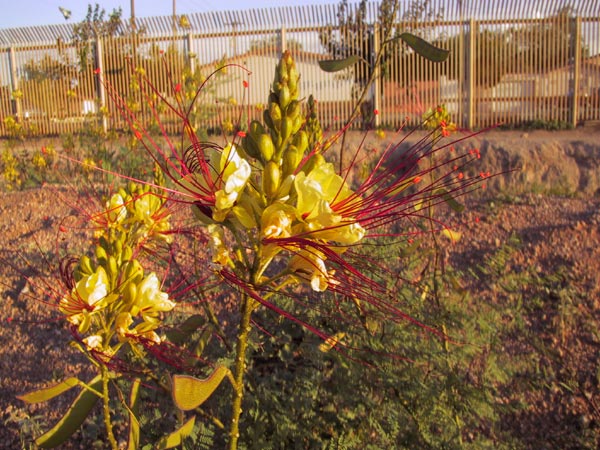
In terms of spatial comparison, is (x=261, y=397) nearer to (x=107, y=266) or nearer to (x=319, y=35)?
(x=107, y=266)

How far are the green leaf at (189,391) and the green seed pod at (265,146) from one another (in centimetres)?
40

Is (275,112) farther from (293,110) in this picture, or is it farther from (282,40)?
(282,40)

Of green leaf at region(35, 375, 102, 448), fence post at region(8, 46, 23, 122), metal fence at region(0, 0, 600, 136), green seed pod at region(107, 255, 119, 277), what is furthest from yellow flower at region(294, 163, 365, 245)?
fence post at region(8, 46, 23, 122)

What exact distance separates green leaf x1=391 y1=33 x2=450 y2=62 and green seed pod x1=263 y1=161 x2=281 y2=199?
47 centimetres

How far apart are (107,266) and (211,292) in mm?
1381

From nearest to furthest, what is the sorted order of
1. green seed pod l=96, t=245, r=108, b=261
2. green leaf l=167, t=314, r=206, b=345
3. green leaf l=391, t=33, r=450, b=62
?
green leaf l=391, t=33, r=450, b=62, green seed pod l=96, t=245, r=108, b=261, green leaf l=167, t=314, r=206, b=345

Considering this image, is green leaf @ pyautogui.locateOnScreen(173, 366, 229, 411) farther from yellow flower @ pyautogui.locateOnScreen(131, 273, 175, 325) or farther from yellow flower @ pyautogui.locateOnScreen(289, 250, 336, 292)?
yellow flower @ pyautogui.locateOnScreen(131, 273, 175, 325)

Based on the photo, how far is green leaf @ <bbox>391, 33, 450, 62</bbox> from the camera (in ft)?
3.99

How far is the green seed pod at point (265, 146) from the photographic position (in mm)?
999

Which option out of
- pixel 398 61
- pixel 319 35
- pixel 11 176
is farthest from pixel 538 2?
pixel 11 176

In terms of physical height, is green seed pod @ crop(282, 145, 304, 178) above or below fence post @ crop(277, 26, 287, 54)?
below

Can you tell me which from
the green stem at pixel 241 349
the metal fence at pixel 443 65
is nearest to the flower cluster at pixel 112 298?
the green stem at pixel 241 349

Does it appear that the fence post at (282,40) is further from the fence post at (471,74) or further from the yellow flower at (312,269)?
the yellow flower at (312,269)

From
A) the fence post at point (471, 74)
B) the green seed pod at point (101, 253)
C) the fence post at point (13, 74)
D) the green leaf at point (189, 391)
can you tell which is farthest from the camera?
the fence post at point (13, 74)
